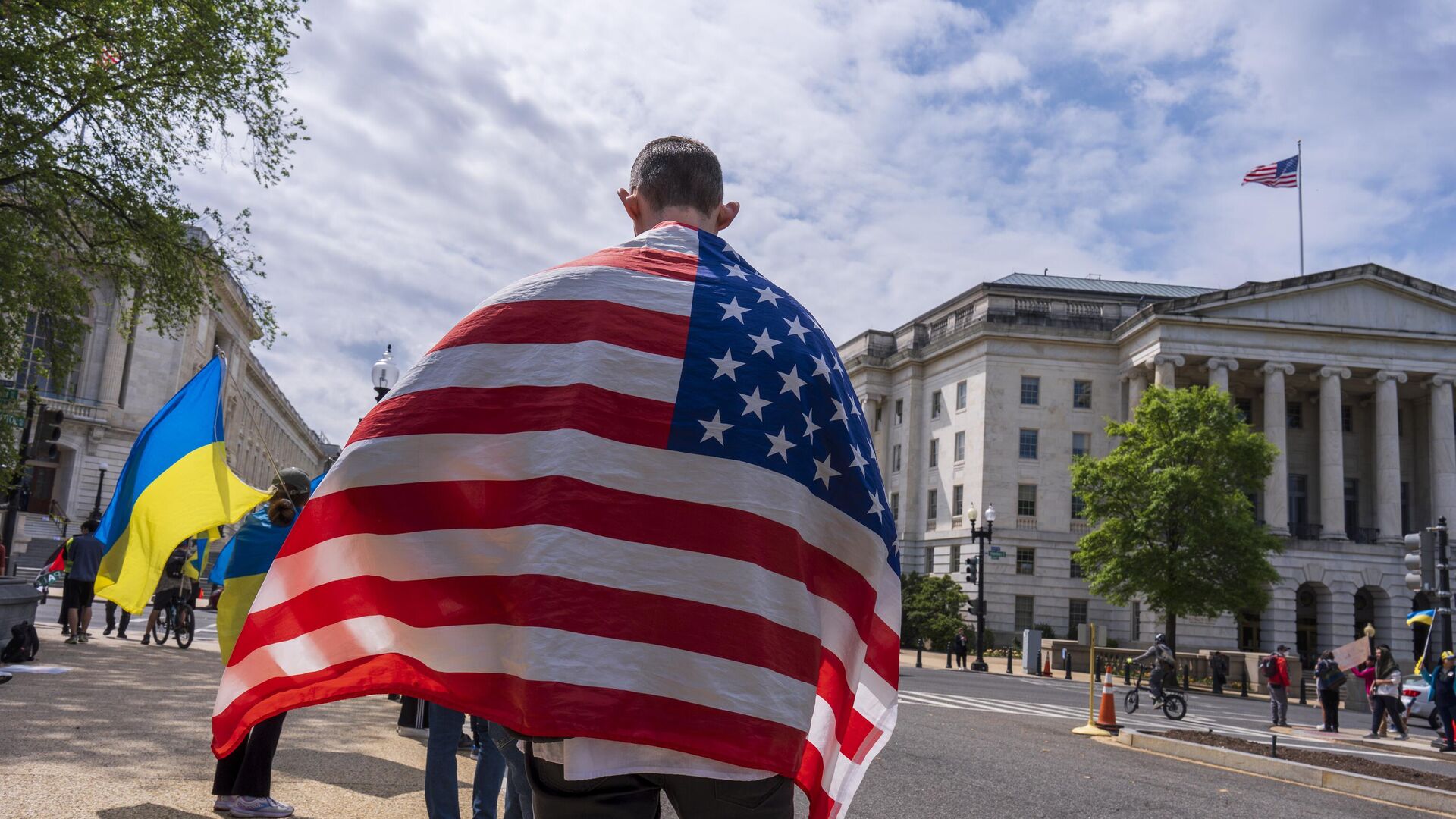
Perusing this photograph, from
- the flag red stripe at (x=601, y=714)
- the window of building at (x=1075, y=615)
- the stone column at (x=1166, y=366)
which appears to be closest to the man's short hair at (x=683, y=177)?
the flag red stripe at (x=601, y=714)

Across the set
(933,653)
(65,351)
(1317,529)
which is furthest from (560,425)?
(1317,529)

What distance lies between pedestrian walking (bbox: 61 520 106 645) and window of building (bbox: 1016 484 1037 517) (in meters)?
49.8

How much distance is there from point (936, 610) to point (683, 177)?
56.8m

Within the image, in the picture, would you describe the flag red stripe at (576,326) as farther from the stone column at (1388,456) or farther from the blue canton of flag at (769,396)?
the stone column at (1388,456)

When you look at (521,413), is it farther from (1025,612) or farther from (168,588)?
(1025,612)

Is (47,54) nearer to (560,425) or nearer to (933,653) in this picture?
(560,425)

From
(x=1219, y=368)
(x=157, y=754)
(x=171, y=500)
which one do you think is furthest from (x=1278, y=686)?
(x=1219, y=368)

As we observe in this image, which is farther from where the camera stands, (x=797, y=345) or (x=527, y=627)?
(x=797, y=345)

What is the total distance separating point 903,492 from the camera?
67.9m

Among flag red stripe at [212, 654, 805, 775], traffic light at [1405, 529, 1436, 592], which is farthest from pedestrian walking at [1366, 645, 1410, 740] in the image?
flag red stripe at [212, 654, 805, 775]

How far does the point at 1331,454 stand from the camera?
5716 centimetres

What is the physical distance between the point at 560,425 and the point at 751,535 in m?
0.47

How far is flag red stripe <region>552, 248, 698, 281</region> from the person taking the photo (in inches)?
Result: 97.8

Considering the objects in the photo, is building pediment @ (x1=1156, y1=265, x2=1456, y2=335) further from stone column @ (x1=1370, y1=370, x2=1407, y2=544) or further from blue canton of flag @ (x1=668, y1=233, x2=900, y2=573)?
blue canton of flag @ (x1=668, y1=233, x2=900, y2=573)
